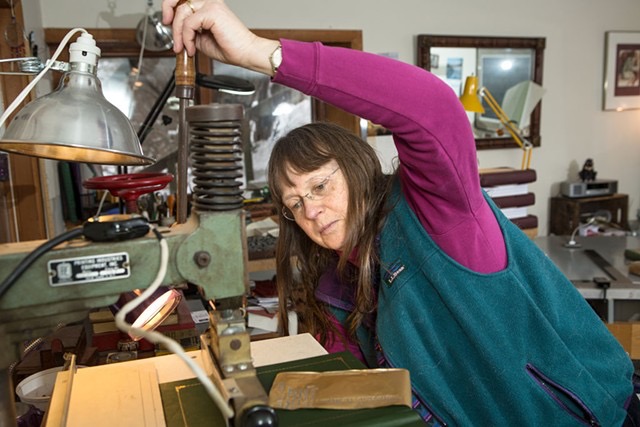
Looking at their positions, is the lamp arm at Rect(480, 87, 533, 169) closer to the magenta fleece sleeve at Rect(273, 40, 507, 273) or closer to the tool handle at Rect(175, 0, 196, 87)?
the magenta fleece sleeve at Rect(273, 40, 507, 273)

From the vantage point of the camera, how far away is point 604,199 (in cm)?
455

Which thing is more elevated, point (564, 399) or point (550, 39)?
point (550, 39)

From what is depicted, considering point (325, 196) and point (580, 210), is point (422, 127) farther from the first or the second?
point (580, 210)

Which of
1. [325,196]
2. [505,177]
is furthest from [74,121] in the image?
[505,177]

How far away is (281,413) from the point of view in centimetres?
76

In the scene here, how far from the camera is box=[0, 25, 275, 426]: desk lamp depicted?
630 millimetres

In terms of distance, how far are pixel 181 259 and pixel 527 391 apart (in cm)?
72

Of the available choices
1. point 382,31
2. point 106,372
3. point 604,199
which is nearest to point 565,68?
point 604,199

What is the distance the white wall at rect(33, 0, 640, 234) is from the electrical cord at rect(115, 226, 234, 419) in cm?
326

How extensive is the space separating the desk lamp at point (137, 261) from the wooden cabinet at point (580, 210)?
427 cm

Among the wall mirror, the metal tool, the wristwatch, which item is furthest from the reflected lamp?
the wall mirror

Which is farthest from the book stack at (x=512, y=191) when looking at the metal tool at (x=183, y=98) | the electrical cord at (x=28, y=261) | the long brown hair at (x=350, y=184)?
the electrical cord at (x=28, y=261)

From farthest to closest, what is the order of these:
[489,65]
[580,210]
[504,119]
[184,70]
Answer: [580,210], [489,65], [504,119], [184,70]

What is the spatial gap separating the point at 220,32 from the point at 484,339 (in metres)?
0.69
